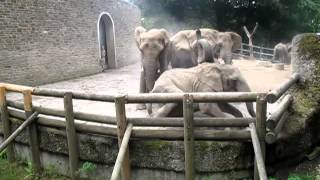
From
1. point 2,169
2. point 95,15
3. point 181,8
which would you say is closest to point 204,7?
point 181,8

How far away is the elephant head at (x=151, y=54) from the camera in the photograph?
7.20m

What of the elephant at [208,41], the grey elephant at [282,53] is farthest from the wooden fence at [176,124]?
the grey elephant at [282,53]

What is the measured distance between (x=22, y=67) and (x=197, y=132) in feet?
27.9

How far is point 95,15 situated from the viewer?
16891 millimetres

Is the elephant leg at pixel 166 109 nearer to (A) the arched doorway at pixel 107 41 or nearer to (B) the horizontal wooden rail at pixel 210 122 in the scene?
(B) the horizontal wooden rail at pixel 210 122

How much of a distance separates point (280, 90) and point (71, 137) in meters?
3.11

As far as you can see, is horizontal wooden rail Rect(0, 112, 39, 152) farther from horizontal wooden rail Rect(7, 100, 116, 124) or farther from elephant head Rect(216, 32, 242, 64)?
elephant head Rect(216, 32, 242, 64)

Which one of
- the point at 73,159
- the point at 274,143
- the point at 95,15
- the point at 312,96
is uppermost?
the point at 95,15

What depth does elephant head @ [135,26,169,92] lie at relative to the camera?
284 inches

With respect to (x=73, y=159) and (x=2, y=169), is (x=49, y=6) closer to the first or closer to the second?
(x=2, y=169)

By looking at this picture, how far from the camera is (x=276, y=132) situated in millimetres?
5141

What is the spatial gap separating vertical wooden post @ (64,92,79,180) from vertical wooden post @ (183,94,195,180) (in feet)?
5.99

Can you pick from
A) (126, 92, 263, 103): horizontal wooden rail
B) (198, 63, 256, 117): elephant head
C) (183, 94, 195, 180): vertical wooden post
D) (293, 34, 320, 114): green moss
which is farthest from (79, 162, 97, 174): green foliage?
(293, 34, 320, 114): green moss

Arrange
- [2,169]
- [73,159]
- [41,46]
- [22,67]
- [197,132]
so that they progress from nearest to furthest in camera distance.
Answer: [197,132]
[73,159]
[2,169]
[22,67]
[41,46]
